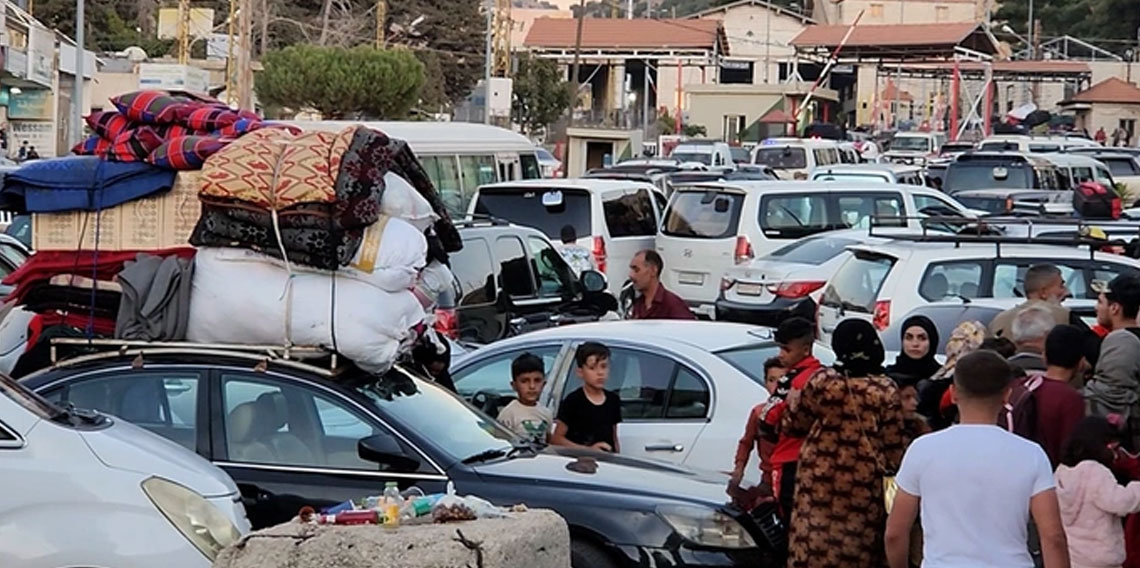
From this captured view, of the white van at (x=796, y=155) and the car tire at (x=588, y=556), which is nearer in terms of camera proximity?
the car tire at (x=588, y=556)

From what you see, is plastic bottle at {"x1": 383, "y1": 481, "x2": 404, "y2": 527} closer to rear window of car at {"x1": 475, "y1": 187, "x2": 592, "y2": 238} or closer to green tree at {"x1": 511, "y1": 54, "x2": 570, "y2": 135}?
rear window of car at {"x1": 475, "y1": 187, "x2": 592, "y2": 238}

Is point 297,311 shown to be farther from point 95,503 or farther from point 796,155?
point 796,155

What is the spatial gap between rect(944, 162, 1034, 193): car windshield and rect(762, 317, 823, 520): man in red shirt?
22.5m

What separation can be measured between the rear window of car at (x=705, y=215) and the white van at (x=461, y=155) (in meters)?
4.81

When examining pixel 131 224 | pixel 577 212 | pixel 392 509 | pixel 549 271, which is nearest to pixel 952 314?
pixel 549 271

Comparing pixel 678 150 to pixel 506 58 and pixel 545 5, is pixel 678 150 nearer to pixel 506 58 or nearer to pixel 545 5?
pixel 506 58

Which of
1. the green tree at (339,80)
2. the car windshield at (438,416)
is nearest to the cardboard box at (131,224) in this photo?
the car windshield at (438,416)

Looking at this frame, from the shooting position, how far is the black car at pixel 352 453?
7.34 meters

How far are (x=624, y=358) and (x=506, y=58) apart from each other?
189ft

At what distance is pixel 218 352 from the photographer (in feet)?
25.0

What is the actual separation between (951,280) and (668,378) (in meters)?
5.31

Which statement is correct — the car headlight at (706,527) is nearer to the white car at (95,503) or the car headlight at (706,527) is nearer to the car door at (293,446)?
the car door at (293,446)

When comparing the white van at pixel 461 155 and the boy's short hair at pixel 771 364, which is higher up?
the white van at pixel 461 155

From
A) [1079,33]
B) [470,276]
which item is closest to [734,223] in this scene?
[470,276]
